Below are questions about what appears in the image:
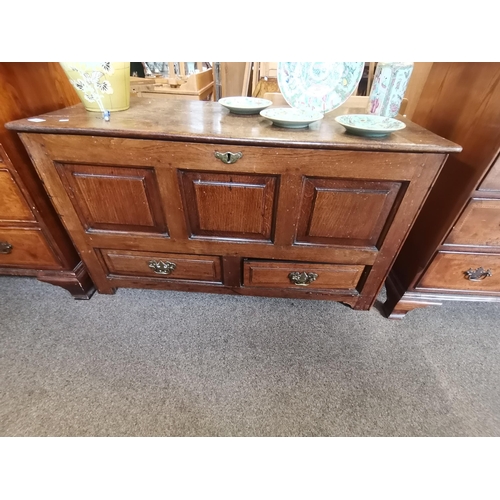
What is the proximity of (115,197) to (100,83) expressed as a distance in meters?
0.34

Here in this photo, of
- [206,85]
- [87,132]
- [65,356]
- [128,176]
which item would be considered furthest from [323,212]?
[206,85]

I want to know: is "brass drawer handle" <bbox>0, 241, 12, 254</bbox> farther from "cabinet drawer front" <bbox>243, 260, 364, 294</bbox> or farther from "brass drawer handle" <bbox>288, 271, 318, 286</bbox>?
"brass drawer handle" <bbox>288, 271, 318, 286</bbox>

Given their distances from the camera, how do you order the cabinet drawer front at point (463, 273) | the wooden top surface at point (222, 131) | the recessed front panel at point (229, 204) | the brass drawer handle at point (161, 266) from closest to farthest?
the wooden top surface at point (222, 131)
the recessed front panel at point (229, 204)
the cabinet drawer front at point (463, 273)
the brass drawer handle at point (161, 266)

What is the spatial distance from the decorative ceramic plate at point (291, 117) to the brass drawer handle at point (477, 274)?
2.62ft

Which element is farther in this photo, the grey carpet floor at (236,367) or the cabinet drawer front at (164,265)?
the cabinet drawer front at (164,265)

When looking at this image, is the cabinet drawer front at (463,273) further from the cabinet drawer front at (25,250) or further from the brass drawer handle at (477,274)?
the cabinet drawer front at (25,250)

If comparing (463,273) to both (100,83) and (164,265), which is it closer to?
(164,265)

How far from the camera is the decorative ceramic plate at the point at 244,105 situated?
88 cm

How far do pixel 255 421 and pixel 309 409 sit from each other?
0.19 m

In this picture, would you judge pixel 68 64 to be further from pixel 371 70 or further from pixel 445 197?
pixel 371 70

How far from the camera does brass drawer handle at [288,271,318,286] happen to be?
40.6 inches

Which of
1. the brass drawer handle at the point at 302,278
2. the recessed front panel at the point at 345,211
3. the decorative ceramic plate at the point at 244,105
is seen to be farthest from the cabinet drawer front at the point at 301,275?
the decorative ceramic plate at the point at 244,105

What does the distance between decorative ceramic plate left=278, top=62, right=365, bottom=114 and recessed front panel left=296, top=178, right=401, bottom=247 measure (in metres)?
0.31

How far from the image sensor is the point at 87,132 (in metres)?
0.73
